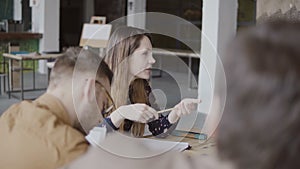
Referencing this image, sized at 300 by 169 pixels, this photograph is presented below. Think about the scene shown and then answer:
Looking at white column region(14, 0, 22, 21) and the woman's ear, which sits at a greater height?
white column region(14, 0, 22, 21)

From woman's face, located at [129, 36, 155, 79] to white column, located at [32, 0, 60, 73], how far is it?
771 cm

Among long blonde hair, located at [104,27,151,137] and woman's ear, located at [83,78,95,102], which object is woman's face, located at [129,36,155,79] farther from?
woman's ear, located at [83,78,95,102]

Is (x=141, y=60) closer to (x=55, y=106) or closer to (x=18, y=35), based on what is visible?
(x=55, y=106)

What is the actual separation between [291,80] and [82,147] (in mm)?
654

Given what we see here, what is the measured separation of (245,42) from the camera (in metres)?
0.69

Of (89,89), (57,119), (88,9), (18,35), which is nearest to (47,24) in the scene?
(18,35)

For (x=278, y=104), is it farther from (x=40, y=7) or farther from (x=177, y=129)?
(x=40, y=7)

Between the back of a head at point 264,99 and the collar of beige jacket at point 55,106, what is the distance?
0.63 meters

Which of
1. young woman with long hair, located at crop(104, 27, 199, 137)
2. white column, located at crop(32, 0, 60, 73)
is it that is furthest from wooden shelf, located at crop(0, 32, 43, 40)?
young woman with long hair, located at crop(104, 27, 199, 137)

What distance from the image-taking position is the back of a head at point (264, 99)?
0.65m

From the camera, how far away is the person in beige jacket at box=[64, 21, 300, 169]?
0.65 metres

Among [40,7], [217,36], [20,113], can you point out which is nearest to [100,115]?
[20,113]

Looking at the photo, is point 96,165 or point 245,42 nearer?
point 245,42

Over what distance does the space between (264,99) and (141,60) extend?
1.29 metres
